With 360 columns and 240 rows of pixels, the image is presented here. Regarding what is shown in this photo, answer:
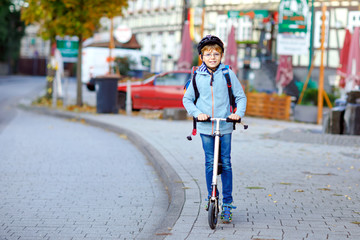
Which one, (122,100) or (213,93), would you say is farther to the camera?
(122,100)

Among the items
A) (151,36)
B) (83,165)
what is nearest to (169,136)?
(83,165)

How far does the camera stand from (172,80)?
79.0 feet

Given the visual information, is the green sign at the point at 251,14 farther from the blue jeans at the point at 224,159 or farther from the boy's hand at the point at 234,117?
the boy's hand at the point at 234,117

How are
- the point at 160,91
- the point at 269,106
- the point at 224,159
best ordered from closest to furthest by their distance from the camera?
1. the point at 224,159
2. the point at 269,106
3. the point at 160,91

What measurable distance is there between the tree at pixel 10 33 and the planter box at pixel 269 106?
Answer: 5745 cm

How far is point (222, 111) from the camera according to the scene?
6066 millimetres

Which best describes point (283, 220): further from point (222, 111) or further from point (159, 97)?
point (159, 97)

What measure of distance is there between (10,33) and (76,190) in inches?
2978

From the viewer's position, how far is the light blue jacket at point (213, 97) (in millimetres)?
6055

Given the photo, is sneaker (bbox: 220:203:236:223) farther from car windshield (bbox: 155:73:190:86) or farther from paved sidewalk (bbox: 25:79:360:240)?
car windshield (bbox: 155:73:190:86)

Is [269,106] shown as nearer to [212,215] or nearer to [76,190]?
[76,190]

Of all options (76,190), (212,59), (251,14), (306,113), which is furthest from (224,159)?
(251,14)

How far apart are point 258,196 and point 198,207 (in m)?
1.00

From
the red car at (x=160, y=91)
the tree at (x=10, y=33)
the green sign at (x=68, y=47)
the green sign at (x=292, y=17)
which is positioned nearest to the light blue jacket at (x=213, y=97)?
the green sign at (x=292, y=17)
